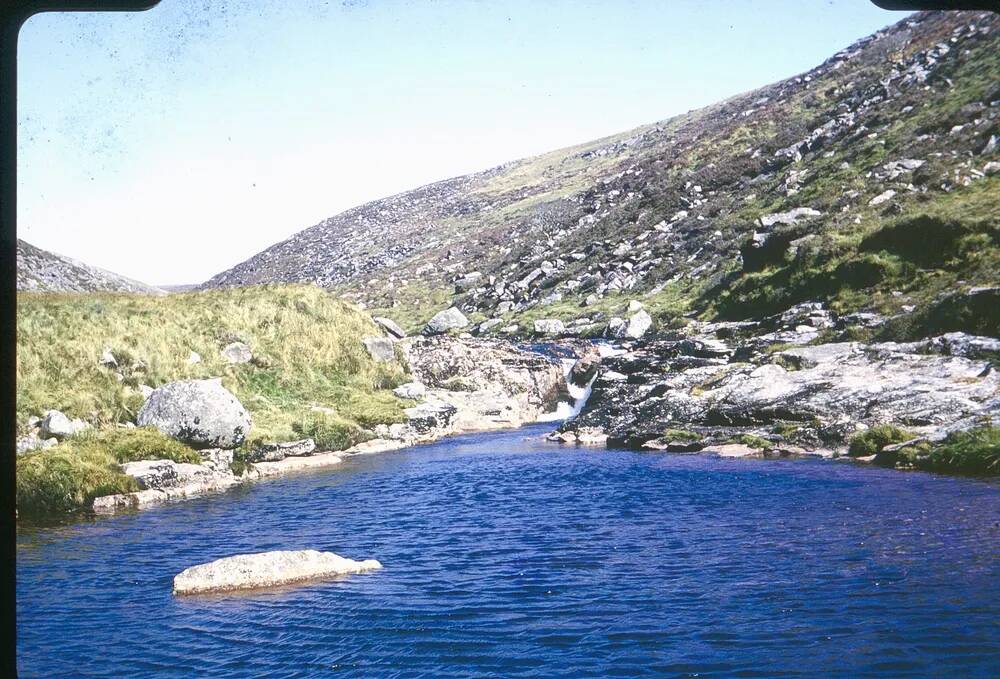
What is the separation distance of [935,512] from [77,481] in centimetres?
2593

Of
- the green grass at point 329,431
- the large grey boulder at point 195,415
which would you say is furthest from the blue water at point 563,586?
the green grass at point 329,431

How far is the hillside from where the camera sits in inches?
1790

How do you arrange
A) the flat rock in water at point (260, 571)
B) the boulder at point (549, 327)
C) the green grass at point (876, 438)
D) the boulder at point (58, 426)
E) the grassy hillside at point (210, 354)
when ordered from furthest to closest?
the boulder at point (549, 327) < the grassy hillside at point (210, 354) < the boulder at point (58, 426) < the green grass at point (876, 438) < the flat rock in water at point (260, 571)

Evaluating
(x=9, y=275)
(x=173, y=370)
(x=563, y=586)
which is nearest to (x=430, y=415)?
(x=173, y=370)

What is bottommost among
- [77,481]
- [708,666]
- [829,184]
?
[708,666]

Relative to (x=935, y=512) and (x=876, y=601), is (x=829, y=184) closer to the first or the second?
(x=935, y=512)

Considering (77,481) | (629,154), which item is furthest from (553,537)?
(629,154)

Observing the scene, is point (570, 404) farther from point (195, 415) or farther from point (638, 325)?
point (195, 415)

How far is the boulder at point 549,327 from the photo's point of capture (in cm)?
7400

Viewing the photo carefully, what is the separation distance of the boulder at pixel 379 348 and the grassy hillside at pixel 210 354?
51 cm

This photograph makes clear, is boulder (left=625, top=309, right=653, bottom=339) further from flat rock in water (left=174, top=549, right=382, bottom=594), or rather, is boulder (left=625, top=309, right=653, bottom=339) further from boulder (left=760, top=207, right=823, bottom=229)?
flat rock in water (left=174, top=549, right=382, bottom=594)

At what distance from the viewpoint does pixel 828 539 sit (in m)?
16.5

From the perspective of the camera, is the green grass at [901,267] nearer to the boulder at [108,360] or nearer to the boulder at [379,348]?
the boulder at [379,348]

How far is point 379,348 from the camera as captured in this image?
4962 centimetres
